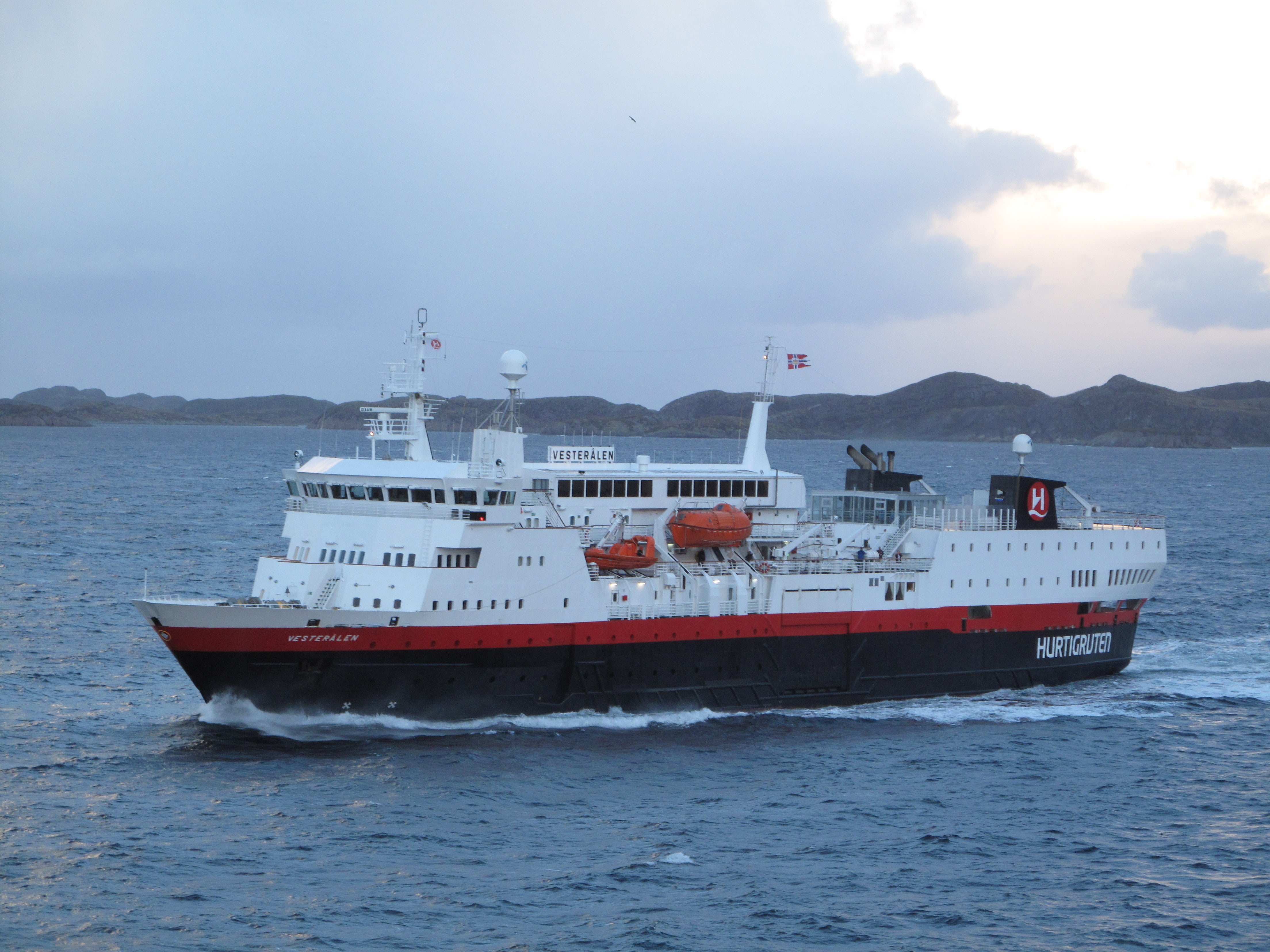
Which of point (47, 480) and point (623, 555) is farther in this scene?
point (47, 480)

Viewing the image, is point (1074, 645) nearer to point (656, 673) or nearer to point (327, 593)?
point (656, 673)

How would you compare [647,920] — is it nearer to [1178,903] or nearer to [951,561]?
[1178,903]

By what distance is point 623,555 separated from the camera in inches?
1236

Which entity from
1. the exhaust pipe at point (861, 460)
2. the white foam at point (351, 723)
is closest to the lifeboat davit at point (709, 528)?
the white foam at point (351, 723)

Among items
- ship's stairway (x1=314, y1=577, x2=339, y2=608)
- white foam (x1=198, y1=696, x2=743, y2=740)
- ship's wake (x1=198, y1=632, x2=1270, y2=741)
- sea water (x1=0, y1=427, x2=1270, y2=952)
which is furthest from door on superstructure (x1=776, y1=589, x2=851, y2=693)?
ship's stairway (x1=314, y1=577, x2=339, y2=608)

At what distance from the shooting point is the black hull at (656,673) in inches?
1098

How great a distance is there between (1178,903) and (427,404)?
2124 centimetres

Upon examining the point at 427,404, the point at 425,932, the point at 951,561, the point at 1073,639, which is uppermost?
the point at 427,404

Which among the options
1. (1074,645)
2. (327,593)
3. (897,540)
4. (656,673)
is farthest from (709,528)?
(1074,645)

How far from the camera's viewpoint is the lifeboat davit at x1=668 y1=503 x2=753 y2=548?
3272 cm

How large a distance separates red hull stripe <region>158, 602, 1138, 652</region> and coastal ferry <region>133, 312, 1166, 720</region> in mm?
56

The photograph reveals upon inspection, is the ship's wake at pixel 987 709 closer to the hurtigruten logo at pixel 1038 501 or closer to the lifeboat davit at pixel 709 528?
the lifeboat davit at pixel 709 528

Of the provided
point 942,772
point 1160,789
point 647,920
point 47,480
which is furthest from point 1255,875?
point 47,480

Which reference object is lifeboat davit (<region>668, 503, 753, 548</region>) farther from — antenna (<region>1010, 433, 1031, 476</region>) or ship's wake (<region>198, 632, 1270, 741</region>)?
antenna (<region>1010, 433, 1031, 476</region>)
